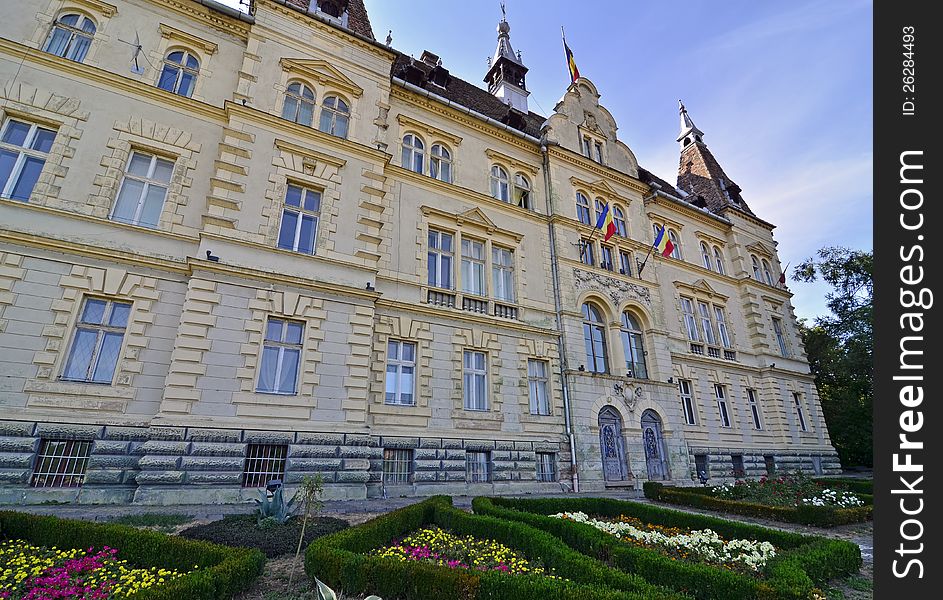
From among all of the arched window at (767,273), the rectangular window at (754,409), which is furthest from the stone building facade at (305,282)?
the arched window at (767,273)

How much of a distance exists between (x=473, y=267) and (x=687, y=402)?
15349 mm

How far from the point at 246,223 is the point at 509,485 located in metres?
13.7

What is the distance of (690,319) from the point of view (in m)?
27.2

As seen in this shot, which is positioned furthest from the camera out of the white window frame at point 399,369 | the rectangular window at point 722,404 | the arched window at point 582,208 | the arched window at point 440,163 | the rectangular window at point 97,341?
the rectangular window at point 722,404

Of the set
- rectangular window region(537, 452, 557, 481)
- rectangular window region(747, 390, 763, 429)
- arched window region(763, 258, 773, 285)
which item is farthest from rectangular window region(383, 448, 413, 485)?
arched window region(763, 258, 773, 285)

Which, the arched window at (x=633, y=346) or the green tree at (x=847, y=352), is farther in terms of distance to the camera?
the green tree at (x=847, y=352)

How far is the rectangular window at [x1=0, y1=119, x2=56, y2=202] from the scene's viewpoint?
12.4 meters

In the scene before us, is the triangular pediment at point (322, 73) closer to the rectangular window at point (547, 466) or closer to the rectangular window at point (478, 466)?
the rectangular window at point (478, 466)

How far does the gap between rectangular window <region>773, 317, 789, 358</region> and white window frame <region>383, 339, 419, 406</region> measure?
92.4 feet

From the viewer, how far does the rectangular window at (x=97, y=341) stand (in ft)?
38.6

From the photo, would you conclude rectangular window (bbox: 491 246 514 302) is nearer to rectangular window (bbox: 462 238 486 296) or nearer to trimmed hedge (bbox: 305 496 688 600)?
rectangular window (bbox: 462 238 486 296)

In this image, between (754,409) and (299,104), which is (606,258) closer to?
(754,409)

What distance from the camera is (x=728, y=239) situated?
3212cm

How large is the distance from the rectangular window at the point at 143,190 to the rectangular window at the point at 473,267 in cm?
1159
